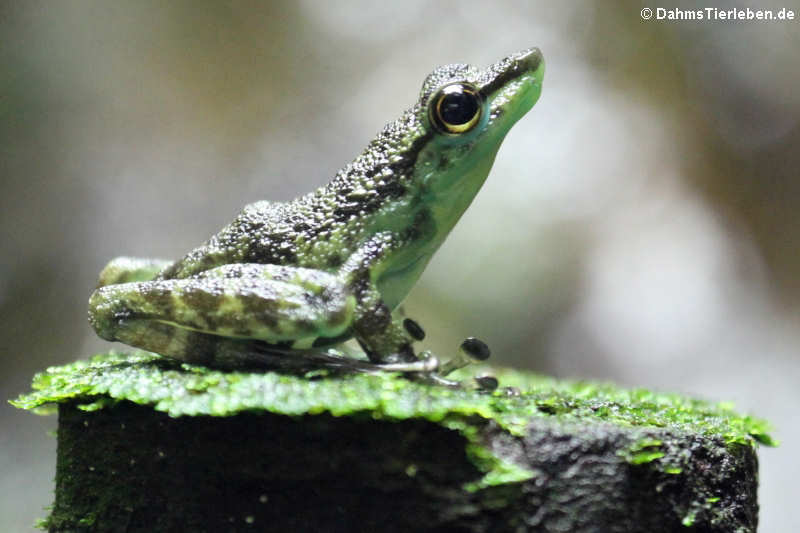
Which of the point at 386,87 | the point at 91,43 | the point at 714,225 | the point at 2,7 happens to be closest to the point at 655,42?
the point at 714,225

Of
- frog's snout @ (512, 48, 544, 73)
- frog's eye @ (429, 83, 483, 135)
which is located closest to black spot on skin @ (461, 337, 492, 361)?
frog's eye @ (429, 83, 483, 135)

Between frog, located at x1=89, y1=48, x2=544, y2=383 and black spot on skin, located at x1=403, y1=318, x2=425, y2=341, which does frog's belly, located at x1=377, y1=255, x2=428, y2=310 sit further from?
black spot on skin, located at x1=403, y1=318, x2=425, y2=341

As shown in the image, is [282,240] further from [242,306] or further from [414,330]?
[414,330]

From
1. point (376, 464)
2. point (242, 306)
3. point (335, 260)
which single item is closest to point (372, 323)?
point (335, 260)

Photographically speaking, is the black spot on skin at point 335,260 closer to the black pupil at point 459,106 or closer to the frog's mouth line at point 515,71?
the black pupil at point 459,106

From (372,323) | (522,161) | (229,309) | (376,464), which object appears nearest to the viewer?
(376,464)

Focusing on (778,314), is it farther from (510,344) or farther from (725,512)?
(725,512)

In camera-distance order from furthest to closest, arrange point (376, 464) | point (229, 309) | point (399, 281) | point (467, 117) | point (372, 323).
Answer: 1. point (399, 281)
2. point (467, 117)
3. point (372, 323)
4. point (229, 309)
5. point (376, 464)
